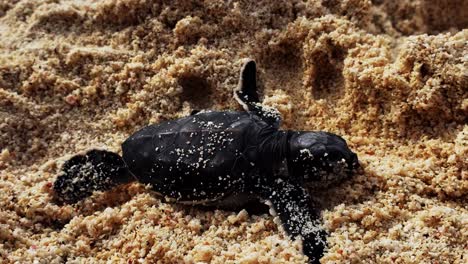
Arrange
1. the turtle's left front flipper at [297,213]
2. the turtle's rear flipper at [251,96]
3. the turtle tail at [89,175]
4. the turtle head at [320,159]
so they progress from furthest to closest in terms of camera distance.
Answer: the turtle's rear flipper at [251,96] < the turtle tail at [89,175] < the turtle head at [320,159] < the turtle's left front flipper at [297,213]

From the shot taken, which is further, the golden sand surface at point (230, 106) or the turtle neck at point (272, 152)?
the turtle neck at point (272, 152)

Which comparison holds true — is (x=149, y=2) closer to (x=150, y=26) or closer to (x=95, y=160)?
(x=150, y=26)

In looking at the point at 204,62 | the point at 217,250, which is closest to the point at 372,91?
the point at 204,62

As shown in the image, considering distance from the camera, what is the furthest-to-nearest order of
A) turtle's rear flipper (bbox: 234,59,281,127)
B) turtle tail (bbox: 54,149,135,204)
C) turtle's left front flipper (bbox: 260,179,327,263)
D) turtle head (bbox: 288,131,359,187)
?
turtle's rear flipper (bbox: 234,59,281,127)
turtle tail (bbox: 54,149,135,204)
turtle head (bbox: 288,131,359,187)
turtle's left front flipper (bbox: 260,179,327,263)

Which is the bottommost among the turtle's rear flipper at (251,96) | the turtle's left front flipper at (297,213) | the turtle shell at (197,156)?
the turtle's left front flipper at (297,213)

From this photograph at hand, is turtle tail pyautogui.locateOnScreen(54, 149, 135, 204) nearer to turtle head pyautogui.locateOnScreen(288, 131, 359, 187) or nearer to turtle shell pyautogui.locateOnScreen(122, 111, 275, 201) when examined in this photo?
turtle shell pyautogui.locateOnScreen(122, 111, 275, 201)

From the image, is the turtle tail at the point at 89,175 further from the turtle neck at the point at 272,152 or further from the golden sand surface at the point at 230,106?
the turtle neck at the point at 272,152

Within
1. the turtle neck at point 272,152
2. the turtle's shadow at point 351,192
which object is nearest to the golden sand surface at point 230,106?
the turtle's shadow at point 351,192

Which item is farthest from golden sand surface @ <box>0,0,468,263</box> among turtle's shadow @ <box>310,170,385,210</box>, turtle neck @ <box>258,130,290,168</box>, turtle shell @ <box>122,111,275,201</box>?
turtle neck @ <box>258,130,290,168</box>
